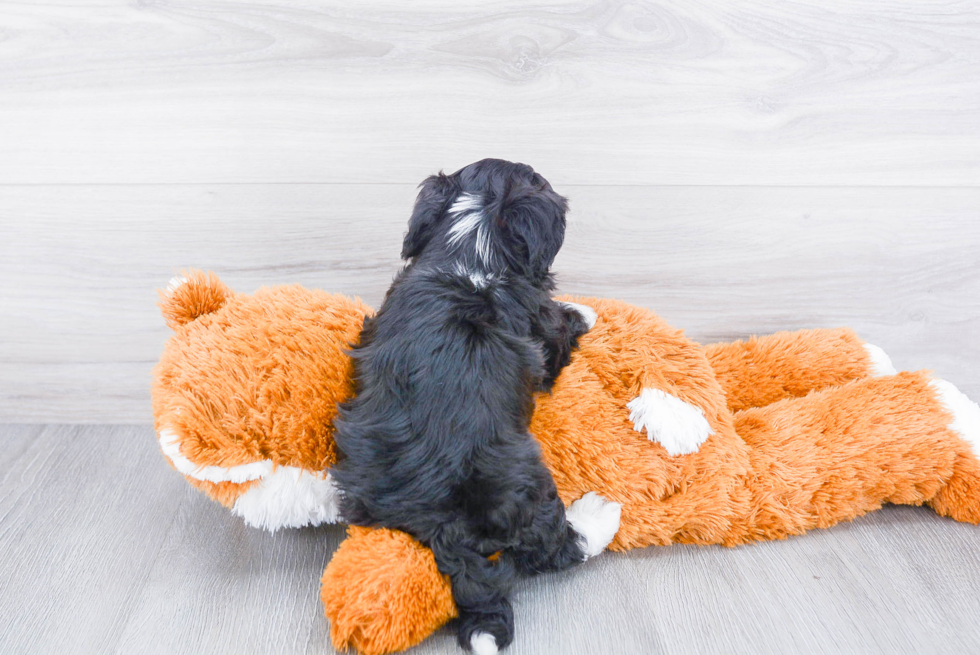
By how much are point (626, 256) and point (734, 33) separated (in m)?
0.48

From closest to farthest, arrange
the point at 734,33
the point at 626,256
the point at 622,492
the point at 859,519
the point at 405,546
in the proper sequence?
1. the point at 405,546
2. the point at 622,492
3. the point at 859,519
4. the point at 734,33
5. the point at 626,256

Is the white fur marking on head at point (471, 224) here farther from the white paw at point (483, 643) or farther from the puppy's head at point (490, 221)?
the white paw at point (483, 643)

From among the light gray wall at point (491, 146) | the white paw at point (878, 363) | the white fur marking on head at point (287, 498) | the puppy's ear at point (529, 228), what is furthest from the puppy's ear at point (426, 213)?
the white paw at point (878, 363)

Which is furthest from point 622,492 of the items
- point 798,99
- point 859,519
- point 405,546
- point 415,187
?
point 798,99

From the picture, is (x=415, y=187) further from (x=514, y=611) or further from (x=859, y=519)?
(x=859, y=519)

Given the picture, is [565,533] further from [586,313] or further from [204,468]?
[204,468]

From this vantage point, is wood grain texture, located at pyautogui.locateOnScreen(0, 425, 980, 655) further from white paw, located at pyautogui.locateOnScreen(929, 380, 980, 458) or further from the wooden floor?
white paw, located at pyautogui.locateOnScreen(929, 380, 980, 458)

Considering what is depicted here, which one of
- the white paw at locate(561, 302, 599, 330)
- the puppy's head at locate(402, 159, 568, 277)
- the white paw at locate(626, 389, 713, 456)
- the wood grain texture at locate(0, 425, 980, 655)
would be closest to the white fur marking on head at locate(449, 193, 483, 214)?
the puppy's head at locate(402, 159, 568, 277)

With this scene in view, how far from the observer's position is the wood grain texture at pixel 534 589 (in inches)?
37.9

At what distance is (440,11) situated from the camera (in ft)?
4.24

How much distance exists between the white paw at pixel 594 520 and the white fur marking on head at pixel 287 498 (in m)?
0.38

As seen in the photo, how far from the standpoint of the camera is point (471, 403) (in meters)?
0.94

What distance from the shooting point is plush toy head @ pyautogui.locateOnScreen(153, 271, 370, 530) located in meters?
0.98

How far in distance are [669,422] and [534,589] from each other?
34 cm
